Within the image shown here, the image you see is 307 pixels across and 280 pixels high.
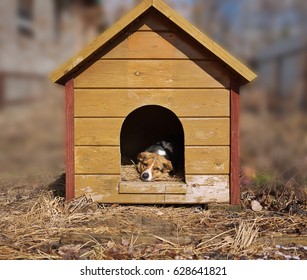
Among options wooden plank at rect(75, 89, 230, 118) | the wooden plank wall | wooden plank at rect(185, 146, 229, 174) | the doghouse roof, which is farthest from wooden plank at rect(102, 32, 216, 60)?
wooden plank at rect(185, 146, 229, 174)

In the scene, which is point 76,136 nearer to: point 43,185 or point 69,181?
point 69,181

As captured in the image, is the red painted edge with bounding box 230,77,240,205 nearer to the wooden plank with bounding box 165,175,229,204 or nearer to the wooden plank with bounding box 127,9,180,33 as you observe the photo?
the wooden plank with bounding box 165,175,229,204

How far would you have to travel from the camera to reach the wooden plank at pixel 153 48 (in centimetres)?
408

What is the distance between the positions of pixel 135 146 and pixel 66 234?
2226mm

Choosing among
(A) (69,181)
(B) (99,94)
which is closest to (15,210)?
(A) (69,181)

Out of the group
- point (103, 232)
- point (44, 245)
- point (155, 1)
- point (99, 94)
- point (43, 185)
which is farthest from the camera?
point (43, 185)

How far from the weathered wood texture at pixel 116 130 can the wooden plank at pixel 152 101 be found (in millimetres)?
52

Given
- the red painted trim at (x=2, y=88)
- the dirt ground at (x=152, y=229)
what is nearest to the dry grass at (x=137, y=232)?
the dirt ground at (x=152, y=229)

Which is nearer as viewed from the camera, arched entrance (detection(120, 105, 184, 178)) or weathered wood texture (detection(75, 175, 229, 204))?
weathered wood texture (detection(75, 175, 229, 204))

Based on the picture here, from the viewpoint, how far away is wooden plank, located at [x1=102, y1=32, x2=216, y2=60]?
408 cm

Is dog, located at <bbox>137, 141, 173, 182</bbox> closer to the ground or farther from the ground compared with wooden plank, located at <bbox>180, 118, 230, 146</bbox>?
closer to the ground

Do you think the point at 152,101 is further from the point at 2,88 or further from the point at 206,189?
the point at 2,88

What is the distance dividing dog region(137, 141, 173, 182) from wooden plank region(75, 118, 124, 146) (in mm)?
483

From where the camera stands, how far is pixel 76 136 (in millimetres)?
4156
